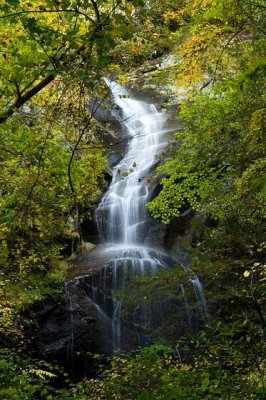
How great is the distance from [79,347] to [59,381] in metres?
0.92

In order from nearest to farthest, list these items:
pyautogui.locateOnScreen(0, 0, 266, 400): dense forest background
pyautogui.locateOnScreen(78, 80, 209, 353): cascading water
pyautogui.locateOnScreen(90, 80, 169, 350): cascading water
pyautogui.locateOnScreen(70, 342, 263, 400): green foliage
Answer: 1. pyautogui.locateOnScreen(0, 0, 266, 400): dense forest background
2. pyautogui.locateOnScreen(70, 342, 263, 400): green foliage
3. pyautogui.locateOnScreen(78, 80, 209, 353): cascading water
4. pyautogui.locateOnScreen(90, 80, 169, 350): cascading water

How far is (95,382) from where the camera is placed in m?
6.45

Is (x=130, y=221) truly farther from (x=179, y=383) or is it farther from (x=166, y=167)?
(x=179, y=383)

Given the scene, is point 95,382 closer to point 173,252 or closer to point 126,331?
point 126,331

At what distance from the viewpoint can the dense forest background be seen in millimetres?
3455

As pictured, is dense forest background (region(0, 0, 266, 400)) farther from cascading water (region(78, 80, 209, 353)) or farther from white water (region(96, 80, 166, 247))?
white water (region(96, 80, 166, 247))

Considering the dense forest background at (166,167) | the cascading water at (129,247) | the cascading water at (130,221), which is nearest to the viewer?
the dense forest background at (166,167)

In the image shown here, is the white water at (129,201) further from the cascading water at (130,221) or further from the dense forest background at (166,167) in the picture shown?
the dense forest background at (166,167)

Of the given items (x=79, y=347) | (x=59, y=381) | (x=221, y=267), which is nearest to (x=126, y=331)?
(x=79, y=347)

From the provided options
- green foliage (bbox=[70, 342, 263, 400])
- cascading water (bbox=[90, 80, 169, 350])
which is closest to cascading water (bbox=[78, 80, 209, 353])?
cascading water (bbox=[90, 80, 169, 350])

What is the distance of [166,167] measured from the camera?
9547 millimetres

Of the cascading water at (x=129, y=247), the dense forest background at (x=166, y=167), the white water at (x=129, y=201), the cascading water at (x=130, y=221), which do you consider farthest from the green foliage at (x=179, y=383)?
the white water at (x=129, y=201)

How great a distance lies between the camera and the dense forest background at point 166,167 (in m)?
3.46

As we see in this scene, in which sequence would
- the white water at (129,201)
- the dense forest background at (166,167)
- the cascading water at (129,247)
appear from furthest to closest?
the white water at (129,201) → the cascading water at (129,247) → the dense forest background at (166,167)
